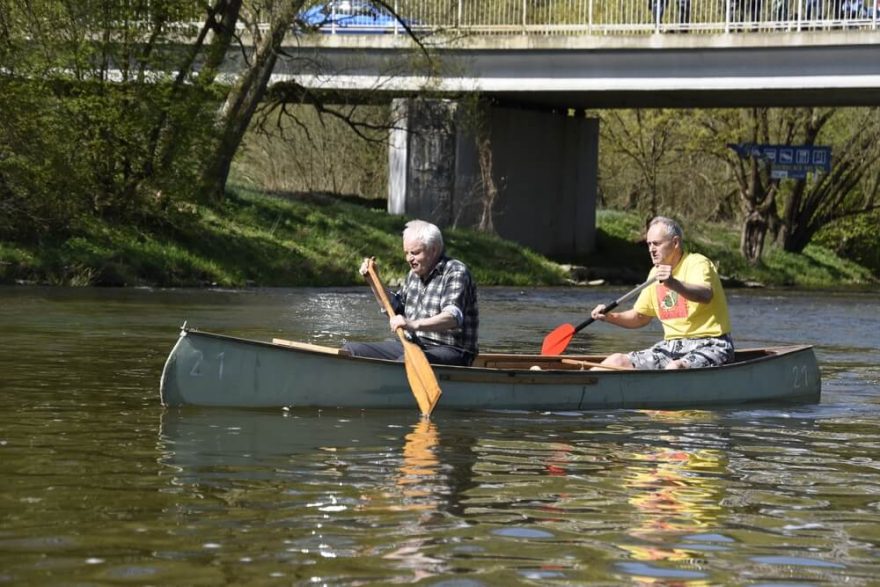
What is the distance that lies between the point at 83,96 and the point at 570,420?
16097 mm

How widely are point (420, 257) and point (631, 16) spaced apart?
2323 centimetres

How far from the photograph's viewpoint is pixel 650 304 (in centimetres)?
1153

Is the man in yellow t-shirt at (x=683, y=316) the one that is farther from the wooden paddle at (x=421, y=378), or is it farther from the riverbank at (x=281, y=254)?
the riverbank at (x=281, y=254)

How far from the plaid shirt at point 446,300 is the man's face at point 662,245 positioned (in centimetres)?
139

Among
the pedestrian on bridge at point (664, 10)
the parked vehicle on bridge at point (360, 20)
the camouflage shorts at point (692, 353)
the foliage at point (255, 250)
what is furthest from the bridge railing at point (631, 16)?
the camouflage shorts at point (692, 353)

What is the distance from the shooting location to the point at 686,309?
1139 cm

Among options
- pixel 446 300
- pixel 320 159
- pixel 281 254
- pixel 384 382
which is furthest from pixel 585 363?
pixel 320 159

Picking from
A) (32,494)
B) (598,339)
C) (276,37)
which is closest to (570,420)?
(32,494)

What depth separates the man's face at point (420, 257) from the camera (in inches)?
403

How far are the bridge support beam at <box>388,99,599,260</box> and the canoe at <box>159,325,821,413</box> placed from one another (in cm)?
2247

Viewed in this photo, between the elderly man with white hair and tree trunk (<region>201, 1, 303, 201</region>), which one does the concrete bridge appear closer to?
tree trunk (<region>201, 1, 303, 201</region>)

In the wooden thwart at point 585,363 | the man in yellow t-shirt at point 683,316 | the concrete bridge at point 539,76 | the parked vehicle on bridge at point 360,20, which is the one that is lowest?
the wooden thwart at point 585,363

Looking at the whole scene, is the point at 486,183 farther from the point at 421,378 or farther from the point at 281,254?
the point at 421,378

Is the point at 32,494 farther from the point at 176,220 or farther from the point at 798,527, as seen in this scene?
the point at 176,220
